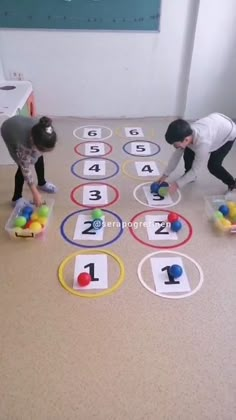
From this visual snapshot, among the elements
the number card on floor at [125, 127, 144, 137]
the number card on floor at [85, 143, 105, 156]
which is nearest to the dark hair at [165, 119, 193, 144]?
the number card on floor at [85, 143, 105, 156]

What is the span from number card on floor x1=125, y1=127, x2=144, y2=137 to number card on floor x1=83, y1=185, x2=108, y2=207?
37.0 inches

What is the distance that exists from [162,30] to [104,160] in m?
1.37

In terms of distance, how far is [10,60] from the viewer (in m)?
2.99

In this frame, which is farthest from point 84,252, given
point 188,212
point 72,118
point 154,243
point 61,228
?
point 72,118

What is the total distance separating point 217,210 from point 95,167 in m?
1.00

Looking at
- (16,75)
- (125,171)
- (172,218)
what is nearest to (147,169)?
(125,171)

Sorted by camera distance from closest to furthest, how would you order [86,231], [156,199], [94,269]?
[94,269] < [86,231] < [156,199]

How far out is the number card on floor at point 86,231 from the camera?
1.83 metres

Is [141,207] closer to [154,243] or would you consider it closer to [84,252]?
[154,243]

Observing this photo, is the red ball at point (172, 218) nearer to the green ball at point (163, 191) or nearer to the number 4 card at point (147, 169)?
the green ball at point (163, 191)

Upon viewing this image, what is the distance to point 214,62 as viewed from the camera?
303 cm

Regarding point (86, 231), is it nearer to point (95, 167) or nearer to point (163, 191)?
point (163, 191)

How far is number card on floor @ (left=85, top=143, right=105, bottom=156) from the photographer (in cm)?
268

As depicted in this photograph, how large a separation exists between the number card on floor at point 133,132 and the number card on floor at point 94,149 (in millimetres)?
351
